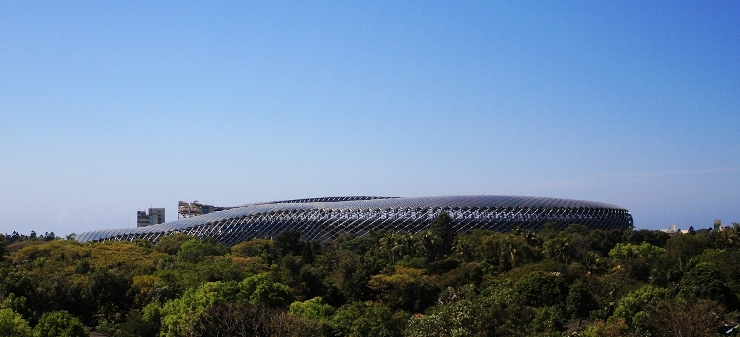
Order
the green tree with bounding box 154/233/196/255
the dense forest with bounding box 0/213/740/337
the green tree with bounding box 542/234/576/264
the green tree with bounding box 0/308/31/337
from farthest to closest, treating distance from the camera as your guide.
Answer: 1. the green tree with bounding box 154/233/196/255
2. the green tree with bounding box 542/234/576/264
3. the dense forest with bounding box 0/213/740/337
4. the green tree with bounding box 0/308/31/337

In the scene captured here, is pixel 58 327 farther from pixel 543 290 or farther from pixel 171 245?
pixel 171 245

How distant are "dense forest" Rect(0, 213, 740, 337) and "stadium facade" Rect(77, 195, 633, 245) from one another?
87.4 ft

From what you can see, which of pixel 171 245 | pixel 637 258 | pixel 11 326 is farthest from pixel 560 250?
pixel 11 326

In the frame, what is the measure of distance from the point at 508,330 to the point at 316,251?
64064 mm

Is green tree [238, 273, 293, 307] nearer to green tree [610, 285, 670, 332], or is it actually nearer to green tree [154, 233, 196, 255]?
green tree [610, 285, 670, 332]

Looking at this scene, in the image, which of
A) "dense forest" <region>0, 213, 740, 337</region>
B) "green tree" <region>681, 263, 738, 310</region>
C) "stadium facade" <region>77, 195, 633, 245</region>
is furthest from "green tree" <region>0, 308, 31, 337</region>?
"stadium facade" <region>77, 195, 633, 245</region>

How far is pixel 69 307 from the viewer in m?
59.9

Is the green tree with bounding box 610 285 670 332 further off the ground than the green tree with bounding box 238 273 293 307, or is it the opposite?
the green tree with bounding box 238 273 293 307

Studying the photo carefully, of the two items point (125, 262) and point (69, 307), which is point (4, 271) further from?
point (125, 262)

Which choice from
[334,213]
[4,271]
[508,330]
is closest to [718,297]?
[508,330]

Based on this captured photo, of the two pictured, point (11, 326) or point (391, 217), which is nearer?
point (11, 326)

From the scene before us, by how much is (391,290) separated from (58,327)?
29.2 metres

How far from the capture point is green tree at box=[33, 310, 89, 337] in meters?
47.4

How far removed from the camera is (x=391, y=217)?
132 m
